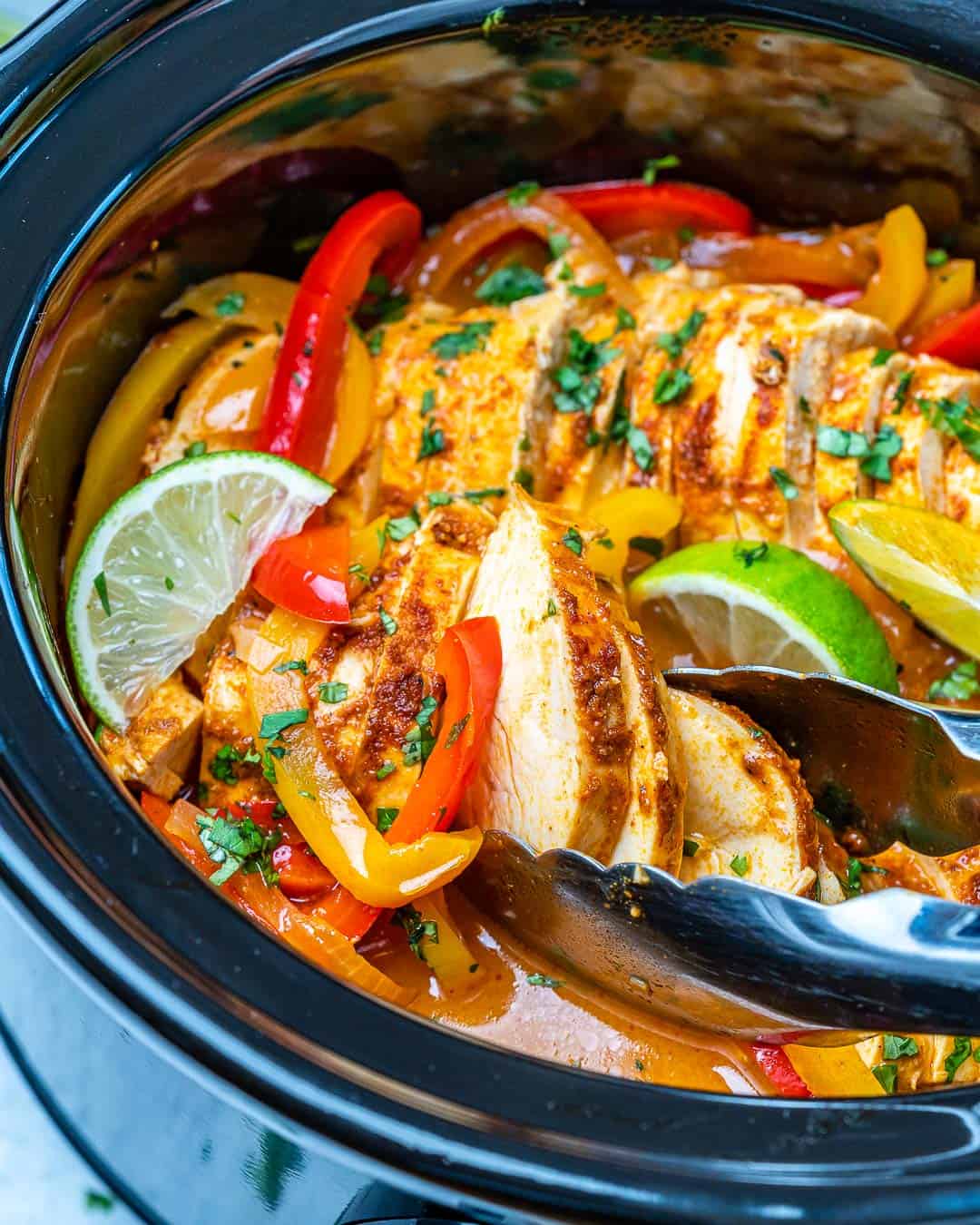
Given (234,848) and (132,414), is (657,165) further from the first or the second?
(234,848)

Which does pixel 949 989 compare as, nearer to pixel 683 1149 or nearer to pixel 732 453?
pixel 683 1149

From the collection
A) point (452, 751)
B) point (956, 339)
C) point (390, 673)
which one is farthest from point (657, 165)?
point (452, 751)

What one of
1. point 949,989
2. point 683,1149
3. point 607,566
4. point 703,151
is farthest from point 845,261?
point 683,1149

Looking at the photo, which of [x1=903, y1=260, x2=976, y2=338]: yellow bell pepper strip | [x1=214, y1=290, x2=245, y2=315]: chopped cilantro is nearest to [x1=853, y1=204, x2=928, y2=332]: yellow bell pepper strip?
[x1=903, y1=260, x2=976, y2=338]: yellow bell pepper strip

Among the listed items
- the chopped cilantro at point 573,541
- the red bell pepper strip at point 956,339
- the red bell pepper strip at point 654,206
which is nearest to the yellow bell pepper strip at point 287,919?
the chopped cilantro at point 573,541

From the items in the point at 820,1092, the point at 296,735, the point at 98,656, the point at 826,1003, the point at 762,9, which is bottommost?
the point at 820,1092

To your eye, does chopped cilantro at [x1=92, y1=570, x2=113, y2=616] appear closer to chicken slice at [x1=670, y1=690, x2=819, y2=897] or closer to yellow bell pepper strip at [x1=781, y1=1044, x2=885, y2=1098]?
chicken slice at [x1=670, y1=690, x2=819, y2=897]
